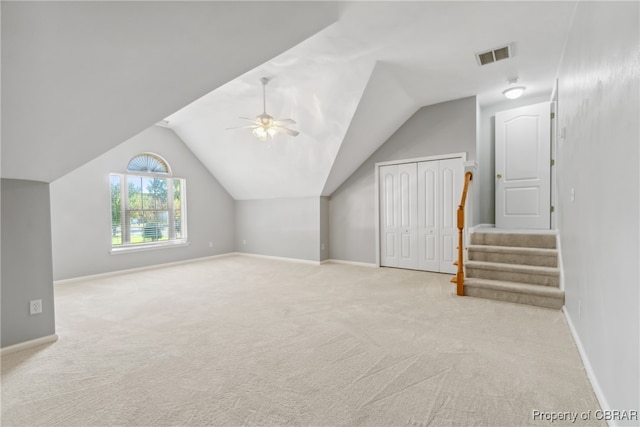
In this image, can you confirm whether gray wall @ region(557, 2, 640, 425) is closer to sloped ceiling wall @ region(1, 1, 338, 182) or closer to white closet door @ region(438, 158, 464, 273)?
sloped ceiling wall @ region(1, 1, 338, 182)

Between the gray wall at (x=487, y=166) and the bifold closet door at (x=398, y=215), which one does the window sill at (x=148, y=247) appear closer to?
the bifold closet door at (x=398, y=215)

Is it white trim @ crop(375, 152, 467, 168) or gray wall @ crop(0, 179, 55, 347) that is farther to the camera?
white trim @ crop(375, 152, 467, 168)

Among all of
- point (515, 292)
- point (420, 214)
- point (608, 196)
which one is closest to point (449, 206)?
point (420, 214)

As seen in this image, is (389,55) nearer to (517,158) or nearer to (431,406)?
(517,158)

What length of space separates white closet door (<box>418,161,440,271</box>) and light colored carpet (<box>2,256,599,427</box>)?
1418mm

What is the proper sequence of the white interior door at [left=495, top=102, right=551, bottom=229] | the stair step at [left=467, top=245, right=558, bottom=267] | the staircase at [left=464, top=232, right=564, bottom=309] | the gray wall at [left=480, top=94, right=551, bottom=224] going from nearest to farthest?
the staircase at [left=464, top=232, right=564, bottom=309] → the stair step at [left=467, top=245, right=558, bottom=267] → the white interior door at [left=495, top=102, right=551, bottom=229] → the gray wall at [left=480, top=94, right=551, bottom=224]

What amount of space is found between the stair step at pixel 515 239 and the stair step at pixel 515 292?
27.0 inches

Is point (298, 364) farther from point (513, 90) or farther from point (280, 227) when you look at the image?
point (280, 227)

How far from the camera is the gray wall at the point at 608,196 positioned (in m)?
1.27

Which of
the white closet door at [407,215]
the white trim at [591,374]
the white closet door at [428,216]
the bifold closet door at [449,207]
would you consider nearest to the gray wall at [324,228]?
the white closet door at [407,215]

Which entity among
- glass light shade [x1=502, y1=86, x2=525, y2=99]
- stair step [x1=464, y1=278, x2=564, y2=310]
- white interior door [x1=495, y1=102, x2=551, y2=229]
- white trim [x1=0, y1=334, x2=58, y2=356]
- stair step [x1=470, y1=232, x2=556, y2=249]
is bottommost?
white trim [x1=0, y1=334, x2=58, y2=356]

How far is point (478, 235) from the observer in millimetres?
4418

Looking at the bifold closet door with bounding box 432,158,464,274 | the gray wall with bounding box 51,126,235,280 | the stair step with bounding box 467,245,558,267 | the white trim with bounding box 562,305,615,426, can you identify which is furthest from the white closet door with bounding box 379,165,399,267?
the gray wall with bounding box 51,126,235,280

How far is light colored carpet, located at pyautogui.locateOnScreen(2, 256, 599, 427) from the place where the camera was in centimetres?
170
